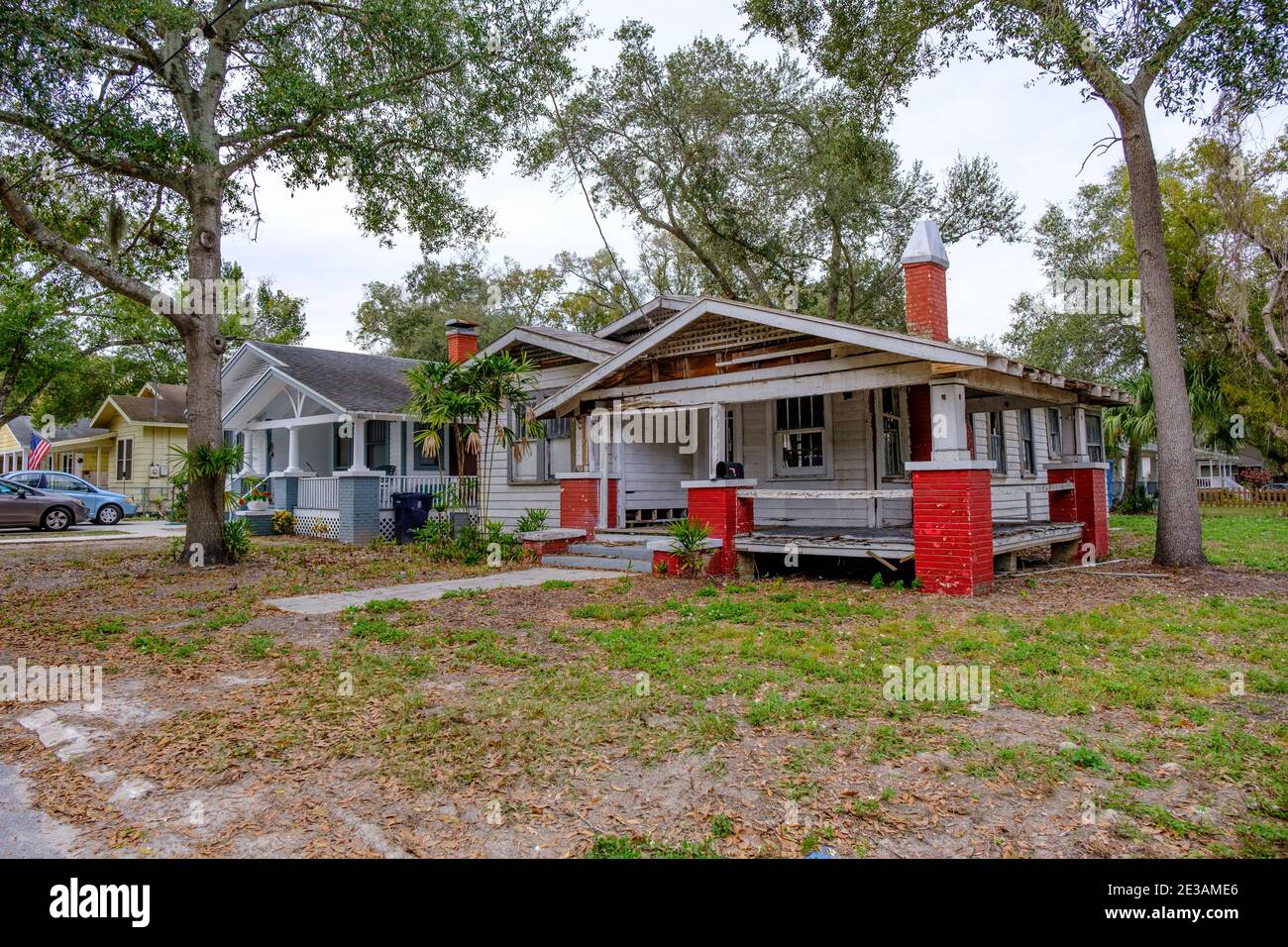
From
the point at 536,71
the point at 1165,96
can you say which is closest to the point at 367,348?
the point at 536,71

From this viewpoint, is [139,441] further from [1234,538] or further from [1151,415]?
[1151,415]

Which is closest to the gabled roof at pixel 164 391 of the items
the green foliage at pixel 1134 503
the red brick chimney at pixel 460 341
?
the red brick chimney at pixel 460 341

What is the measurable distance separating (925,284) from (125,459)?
32.4 metres

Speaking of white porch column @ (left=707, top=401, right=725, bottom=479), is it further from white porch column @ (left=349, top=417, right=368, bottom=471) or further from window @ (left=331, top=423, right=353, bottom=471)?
window @ (left=331, top=423, right=353, bottom=471)

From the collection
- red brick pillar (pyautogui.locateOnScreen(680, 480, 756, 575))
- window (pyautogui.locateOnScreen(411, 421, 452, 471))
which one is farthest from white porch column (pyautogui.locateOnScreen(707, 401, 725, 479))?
window (pyautogui.locateOnScreen(411, 421, 452, 471))

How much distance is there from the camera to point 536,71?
14141 mm

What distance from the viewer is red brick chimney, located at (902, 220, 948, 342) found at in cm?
A: 1084

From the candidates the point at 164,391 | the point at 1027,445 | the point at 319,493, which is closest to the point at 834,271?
the point at 1027,445

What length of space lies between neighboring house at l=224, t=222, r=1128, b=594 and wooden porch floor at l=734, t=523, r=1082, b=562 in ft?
0.10

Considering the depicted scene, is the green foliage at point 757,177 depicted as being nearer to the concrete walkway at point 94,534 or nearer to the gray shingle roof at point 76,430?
the concrete walkway at point 94,534
